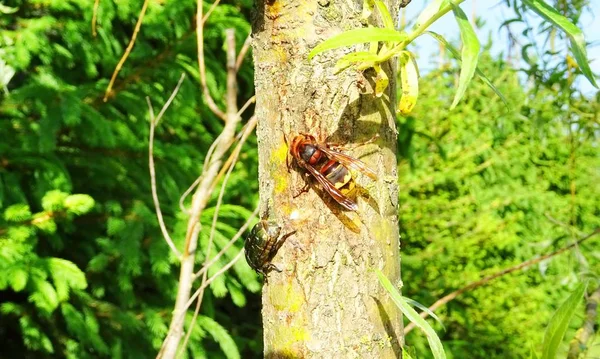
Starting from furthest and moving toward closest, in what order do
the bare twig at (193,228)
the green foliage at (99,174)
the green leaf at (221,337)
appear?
the green leaf at (221,337)
the green foliage at (99,174)
the bare twig at (193,228)

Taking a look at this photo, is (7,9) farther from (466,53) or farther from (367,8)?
(466,53)

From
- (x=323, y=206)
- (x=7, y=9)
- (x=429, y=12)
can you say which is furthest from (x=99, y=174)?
(x=429, y=12)

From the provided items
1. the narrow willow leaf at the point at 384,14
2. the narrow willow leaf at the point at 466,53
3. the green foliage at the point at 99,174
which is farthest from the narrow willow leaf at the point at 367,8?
the green foliage at the point at 99,174

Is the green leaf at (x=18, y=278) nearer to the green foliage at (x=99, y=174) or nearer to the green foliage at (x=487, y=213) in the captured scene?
the green foliage at (x=99, y=174)

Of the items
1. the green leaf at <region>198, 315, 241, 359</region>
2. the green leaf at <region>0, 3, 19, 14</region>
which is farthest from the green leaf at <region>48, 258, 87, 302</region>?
the green leaf at <region>0, 3, 19, 14</region>

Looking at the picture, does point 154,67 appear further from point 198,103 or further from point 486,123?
point 486,123

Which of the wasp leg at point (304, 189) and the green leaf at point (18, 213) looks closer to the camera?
the wasp leg at point (304, 189)

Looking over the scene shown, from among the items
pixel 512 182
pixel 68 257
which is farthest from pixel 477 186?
pixel 68 257
